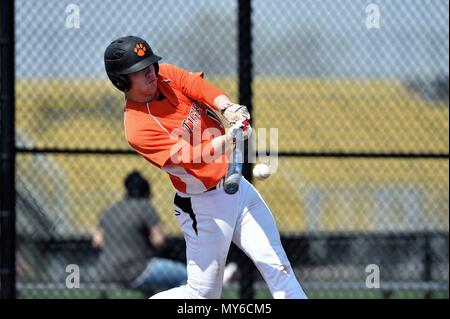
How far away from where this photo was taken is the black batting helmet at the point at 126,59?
500 centimetres

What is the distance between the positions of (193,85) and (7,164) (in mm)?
2007

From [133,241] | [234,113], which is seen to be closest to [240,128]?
[234,113]

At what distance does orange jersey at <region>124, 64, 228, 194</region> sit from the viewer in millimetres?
5000

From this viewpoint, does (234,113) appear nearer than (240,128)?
No

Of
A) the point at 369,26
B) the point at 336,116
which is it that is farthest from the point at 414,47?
the point at 336,116

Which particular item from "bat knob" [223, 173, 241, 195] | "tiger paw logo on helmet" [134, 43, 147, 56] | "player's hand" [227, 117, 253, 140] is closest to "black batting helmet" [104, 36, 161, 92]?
"tiger paw logo on helmet" [134, 43, 147, 56]

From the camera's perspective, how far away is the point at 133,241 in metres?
8.10

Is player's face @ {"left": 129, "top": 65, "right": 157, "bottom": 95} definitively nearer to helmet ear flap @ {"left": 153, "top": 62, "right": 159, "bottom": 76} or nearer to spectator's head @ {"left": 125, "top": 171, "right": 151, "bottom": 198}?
helmet ear flap @ {"left": 153, "top": 62, "right": 159, "bottom": 76}

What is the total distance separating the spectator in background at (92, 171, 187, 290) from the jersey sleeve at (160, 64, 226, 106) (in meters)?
2.75

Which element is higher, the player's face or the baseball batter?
the player's face

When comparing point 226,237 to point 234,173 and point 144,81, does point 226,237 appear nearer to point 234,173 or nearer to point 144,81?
point 234,173

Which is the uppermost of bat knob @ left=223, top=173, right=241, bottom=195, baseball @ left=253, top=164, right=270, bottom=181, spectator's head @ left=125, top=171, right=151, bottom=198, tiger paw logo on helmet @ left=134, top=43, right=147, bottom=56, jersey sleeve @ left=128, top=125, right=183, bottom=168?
tiger paw logo on helmet @ left=134, top=43, right=147, bottom=56

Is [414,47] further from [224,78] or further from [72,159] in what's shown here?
[72,159]

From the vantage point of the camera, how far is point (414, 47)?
25.0ft
